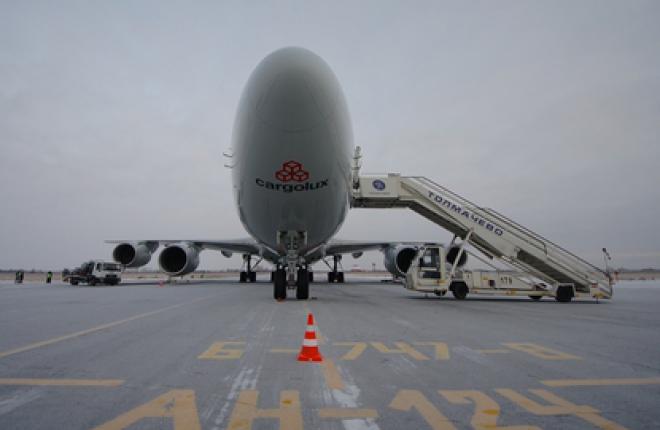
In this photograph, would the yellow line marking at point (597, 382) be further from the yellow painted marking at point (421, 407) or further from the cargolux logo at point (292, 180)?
the cargolux logo at point (292, 180)

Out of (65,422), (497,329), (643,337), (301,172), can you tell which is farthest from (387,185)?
(65,422)

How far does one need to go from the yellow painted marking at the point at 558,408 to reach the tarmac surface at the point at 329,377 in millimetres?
14

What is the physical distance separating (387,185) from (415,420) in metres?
11.6

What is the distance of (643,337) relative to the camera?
578 cm

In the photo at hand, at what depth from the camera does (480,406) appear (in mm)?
2666

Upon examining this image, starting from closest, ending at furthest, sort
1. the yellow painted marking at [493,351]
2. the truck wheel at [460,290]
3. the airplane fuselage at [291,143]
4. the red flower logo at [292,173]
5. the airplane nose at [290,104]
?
1. the yellow painted marking at [493,351]
2. the airplane nose at [290,104]
3. the airplane fuselage at [291,143]
4. the red flower logo at [292,173]
5. the truck wheel at [460,290]

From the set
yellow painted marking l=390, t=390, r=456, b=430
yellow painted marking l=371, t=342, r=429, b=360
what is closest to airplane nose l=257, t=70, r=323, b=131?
yellow painted marking l=371, t=342, r=429, b=360

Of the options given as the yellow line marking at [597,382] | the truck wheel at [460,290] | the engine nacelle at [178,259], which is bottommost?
the yellow line marking at [597,382]

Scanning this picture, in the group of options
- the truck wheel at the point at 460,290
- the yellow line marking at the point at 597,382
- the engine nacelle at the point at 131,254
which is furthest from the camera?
the engine nacelle at the point at 131,254

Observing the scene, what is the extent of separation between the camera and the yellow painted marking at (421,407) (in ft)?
7.69

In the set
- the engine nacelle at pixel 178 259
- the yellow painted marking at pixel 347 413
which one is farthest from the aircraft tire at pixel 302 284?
the engine nacelle at pixel 178 259

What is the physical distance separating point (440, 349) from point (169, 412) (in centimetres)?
323

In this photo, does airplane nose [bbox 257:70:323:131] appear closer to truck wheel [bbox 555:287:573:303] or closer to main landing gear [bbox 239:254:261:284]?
truck wheel [bbox 555:287:573:303]

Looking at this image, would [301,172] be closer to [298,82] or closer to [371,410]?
[298,82]
